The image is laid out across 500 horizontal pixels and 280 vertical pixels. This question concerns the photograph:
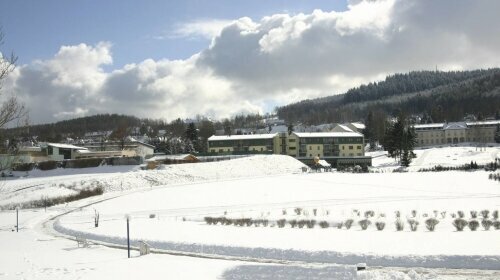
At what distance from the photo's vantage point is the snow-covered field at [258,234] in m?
16.4

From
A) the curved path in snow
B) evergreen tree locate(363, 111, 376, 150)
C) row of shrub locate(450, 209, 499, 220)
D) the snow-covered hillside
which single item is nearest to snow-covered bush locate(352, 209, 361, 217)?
row of shrub locate(450, 209, 499, 220)

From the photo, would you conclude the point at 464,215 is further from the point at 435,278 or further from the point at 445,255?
the point at 435,278

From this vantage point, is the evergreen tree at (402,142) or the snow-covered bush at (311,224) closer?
the snow-covered bush at (311,224)

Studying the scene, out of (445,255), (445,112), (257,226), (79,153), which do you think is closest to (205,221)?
(257,226)

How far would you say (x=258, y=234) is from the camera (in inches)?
915

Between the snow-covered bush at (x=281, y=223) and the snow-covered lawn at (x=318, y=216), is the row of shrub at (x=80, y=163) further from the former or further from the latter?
the snow-covered bush at (x=281, y=223)

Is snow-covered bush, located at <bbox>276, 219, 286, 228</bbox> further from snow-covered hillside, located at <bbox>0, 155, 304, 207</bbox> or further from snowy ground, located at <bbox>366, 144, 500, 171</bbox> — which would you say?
snowy ground, located at <bbox>366, 144, 500, 171</bbox>

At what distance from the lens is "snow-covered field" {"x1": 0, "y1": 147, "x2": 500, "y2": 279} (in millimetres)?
16359

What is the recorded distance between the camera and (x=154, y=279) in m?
15.6

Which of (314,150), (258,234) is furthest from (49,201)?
(314,150)

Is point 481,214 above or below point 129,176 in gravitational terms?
below

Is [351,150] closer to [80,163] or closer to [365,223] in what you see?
[80,163]

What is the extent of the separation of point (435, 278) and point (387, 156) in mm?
100219

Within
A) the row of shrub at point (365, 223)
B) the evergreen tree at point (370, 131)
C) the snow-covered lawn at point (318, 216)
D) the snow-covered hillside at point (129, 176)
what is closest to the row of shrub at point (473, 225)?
the row of shrub at point (365, 223)
